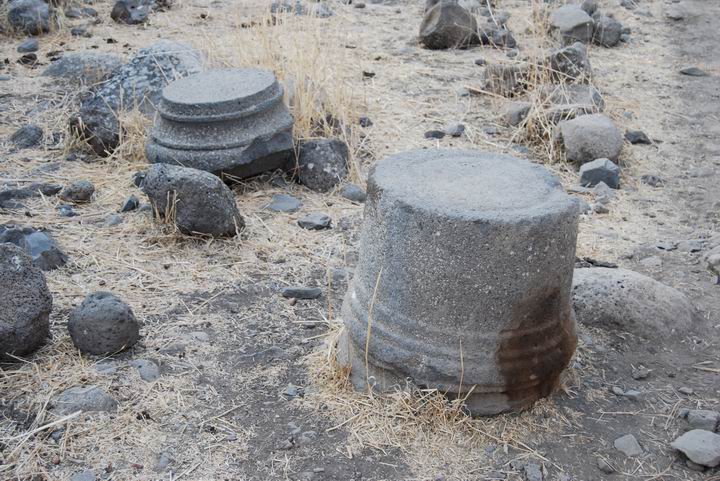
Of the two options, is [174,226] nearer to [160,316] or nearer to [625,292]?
[160,316]

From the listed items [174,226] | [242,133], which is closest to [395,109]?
[242,133]

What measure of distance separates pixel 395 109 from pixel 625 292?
124 inches

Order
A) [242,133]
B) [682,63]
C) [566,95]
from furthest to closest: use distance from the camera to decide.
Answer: [682,63], [566,95], [242,133]

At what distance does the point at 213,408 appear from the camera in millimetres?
3699

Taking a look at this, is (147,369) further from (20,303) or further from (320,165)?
(320,165)

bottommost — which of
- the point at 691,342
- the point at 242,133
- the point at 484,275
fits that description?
the point at 691,342

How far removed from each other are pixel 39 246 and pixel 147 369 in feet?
4.04

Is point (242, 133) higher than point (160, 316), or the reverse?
point (242, 133)

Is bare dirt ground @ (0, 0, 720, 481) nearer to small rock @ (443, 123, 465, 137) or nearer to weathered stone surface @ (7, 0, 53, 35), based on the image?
small rock @ (443, 123, 465, 137)

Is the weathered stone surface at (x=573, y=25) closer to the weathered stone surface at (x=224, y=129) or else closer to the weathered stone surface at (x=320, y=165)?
the weathered stone surface at (x=320, y=165)

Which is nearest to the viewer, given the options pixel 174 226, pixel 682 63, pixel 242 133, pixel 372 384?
pixel 372 384

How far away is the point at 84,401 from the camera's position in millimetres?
3615

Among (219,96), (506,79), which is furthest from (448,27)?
(219,96)

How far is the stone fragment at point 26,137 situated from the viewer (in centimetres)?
634
